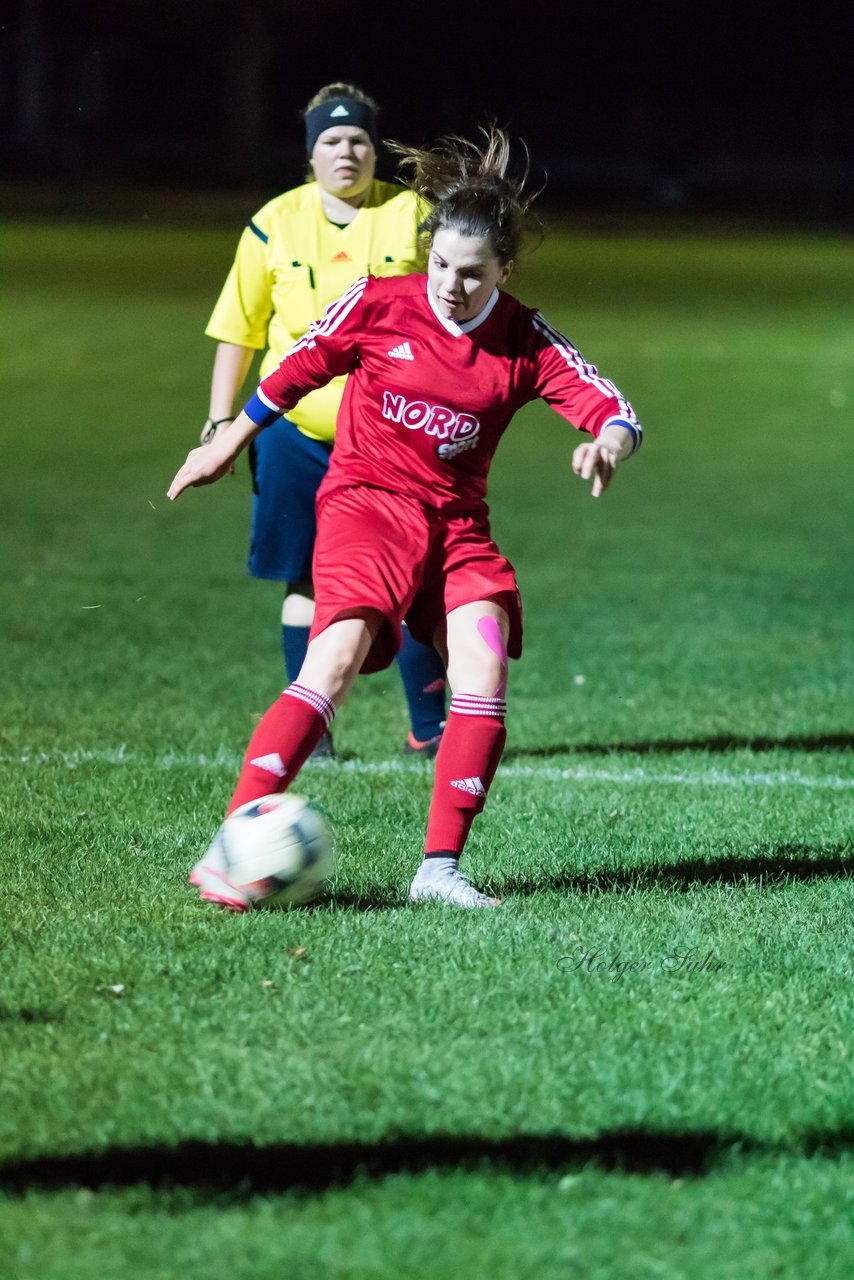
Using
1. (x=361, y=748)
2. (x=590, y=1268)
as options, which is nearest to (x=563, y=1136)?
(x=590, y=1268)

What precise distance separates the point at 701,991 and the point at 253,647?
4.62 meters

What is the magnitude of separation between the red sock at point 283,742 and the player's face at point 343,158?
2.19 m

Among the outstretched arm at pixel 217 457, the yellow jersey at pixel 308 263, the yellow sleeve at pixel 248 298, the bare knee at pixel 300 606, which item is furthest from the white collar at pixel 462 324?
the bare knee at pixel 300 606

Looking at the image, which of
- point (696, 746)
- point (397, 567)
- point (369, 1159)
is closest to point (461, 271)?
point (397, 567)

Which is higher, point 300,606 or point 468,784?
point 468,784

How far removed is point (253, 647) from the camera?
8.25 meters

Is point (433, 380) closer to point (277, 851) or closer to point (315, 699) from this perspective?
point (315, 699)

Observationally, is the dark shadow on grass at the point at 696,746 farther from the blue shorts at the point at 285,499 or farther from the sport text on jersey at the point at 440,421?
the sport text on jersey at the point at 440,421

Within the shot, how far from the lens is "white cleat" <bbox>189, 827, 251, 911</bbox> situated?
4.36 meters

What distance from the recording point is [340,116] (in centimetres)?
590

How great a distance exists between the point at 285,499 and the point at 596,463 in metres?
2.25

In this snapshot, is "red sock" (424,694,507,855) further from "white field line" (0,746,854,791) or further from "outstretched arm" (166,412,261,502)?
"white field line" (0,746,854,791)

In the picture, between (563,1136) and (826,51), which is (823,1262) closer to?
(563,1136)

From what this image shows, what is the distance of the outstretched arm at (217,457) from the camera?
462cm
